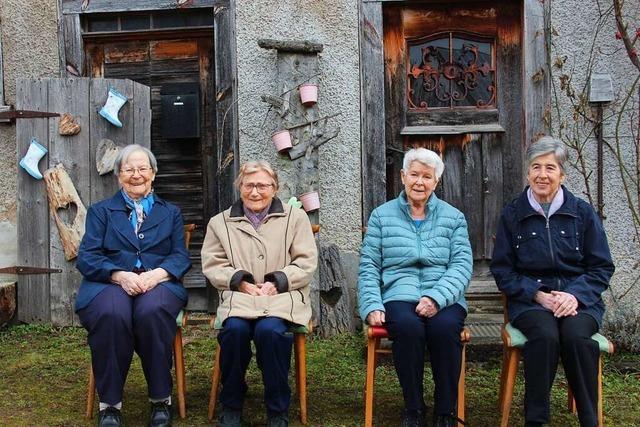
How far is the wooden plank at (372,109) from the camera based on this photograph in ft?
16.2

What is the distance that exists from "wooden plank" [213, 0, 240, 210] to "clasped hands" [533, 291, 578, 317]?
2.41 m

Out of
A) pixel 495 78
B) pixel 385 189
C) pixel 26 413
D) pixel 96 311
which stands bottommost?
pixel 26 413

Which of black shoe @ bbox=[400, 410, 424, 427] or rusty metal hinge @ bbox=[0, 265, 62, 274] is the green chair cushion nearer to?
black shoe @ bbox=[400, 410, 424, 427]

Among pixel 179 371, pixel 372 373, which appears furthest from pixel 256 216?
pixel 372 373

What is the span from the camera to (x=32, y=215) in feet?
16.3

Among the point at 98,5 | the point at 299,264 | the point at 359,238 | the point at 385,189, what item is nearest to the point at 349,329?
the point at 359,238

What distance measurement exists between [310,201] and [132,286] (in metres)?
1.51

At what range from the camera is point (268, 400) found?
10.8ft

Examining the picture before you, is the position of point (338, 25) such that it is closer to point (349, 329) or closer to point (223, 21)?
point (223, 21)

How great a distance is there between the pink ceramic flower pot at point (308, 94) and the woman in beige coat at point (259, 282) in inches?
45.2

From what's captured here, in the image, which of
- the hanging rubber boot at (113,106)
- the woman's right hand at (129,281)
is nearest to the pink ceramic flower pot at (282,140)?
the hanging rubber boot at (113,106)

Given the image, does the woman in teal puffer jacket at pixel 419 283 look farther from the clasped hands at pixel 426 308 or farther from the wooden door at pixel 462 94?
the wooden door at pixel 462 94

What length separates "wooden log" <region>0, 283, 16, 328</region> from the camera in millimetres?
4891

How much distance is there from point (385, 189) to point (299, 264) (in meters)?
1.62
